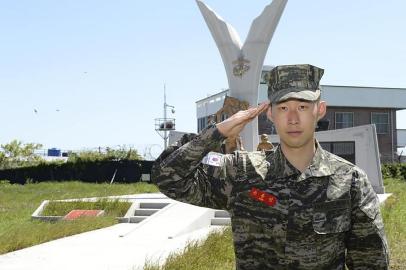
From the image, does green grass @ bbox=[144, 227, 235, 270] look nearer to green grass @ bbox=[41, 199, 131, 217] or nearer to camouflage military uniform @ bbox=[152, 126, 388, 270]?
camouflage military uniform @ bbox=[152, 126, 388, 270]

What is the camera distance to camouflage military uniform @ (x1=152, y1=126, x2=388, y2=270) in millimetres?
2092

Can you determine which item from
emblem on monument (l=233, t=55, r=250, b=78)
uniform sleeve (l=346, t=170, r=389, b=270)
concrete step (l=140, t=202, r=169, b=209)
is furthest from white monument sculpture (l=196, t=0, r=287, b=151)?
uniform sleeve (l=346, t=170, r=389, b=270)

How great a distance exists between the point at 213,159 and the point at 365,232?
691 mm

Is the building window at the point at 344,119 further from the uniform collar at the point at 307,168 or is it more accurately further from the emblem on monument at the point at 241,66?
the uniform collar at the point at 307,168

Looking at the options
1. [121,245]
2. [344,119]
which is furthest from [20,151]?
[121,245]

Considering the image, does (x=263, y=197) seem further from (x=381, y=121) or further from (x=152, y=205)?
(x=381, y=121)

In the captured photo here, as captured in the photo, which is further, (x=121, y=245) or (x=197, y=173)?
(x=121, y=245)

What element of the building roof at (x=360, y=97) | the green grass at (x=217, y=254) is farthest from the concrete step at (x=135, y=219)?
the building roof at (x=360, y=97)

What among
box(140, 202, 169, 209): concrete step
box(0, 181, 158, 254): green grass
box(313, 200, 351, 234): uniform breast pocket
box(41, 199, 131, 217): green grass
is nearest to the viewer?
box(313, 200, 351, 234): uniform breast pocket

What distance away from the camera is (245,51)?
18.6 m

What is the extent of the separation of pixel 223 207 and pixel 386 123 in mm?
43258

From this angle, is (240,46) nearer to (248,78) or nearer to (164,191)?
(248,78)

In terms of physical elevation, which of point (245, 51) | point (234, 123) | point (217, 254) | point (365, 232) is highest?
point (245, 51)

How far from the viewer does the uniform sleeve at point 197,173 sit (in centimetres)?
209
